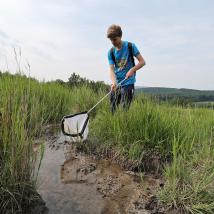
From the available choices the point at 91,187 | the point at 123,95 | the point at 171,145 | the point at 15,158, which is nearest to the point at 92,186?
the point at 91,187

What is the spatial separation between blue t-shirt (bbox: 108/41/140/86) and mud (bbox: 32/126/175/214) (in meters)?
1.50

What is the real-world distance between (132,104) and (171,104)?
0.94 metres

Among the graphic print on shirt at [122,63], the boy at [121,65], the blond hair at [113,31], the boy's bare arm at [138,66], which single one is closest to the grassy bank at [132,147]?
the boy at [121,65]

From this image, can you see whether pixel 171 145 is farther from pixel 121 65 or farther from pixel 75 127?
pixel 121 65

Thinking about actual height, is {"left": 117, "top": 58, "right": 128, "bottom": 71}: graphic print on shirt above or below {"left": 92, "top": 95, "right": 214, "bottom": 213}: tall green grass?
above

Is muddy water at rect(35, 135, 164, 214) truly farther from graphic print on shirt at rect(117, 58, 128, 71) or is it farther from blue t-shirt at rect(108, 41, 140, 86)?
graphic print on shirt at rect(117, 58, 128, 71)

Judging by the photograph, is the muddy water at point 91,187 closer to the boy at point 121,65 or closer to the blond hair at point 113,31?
the boy at point 121,65

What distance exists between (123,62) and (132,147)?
165cm

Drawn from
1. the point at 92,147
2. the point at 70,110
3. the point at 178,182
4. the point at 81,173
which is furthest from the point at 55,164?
→ the point at 70,110

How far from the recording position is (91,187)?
3.11 m

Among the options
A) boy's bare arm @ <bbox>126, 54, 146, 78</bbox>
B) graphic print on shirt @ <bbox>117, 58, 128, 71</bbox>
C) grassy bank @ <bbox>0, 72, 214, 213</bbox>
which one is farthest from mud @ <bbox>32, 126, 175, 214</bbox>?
graphic print on shirt @ <bbox>117, 58, 128, 71</bbox>

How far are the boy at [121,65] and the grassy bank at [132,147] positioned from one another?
31 cm

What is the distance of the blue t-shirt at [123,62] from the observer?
15.7ft

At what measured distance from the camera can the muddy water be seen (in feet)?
8.97
